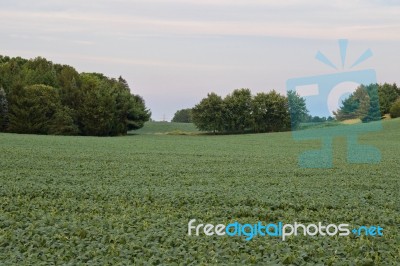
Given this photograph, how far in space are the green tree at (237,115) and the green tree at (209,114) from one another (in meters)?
0.88

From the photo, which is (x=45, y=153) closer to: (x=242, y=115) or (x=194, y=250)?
(x=194, y=250)

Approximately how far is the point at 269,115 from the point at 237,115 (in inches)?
184

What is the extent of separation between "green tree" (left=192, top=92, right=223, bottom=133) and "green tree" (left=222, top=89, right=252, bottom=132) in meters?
0.88

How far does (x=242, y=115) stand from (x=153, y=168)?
56.0 m

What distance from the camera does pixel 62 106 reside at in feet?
204

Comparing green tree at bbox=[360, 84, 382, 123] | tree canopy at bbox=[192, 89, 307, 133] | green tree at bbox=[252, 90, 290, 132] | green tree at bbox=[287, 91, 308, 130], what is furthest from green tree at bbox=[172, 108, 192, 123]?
green tree at bbox=[287, 91, 308, 130]

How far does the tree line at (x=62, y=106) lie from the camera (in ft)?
194

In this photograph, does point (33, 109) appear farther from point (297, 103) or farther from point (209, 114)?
point (297, 103)

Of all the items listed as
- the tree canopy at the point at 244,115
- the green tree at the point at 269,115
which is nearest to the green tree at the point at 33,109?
the tree canopy at the point at 244,115

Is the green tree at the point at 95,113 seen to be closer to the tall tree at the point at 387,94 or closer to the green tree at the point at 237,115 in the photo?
the green tree at the point at 237,115

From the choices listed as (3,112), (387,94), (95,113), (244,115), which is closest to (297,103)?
(95,113)

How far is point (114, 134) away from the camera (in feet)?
220

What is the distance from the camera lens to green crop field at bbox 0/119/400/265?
282 inches

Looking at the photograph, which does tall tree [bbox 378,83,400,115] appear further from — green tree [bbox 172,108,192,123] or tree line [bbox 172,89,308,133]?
green tree [bbox 172,108,192,123]
